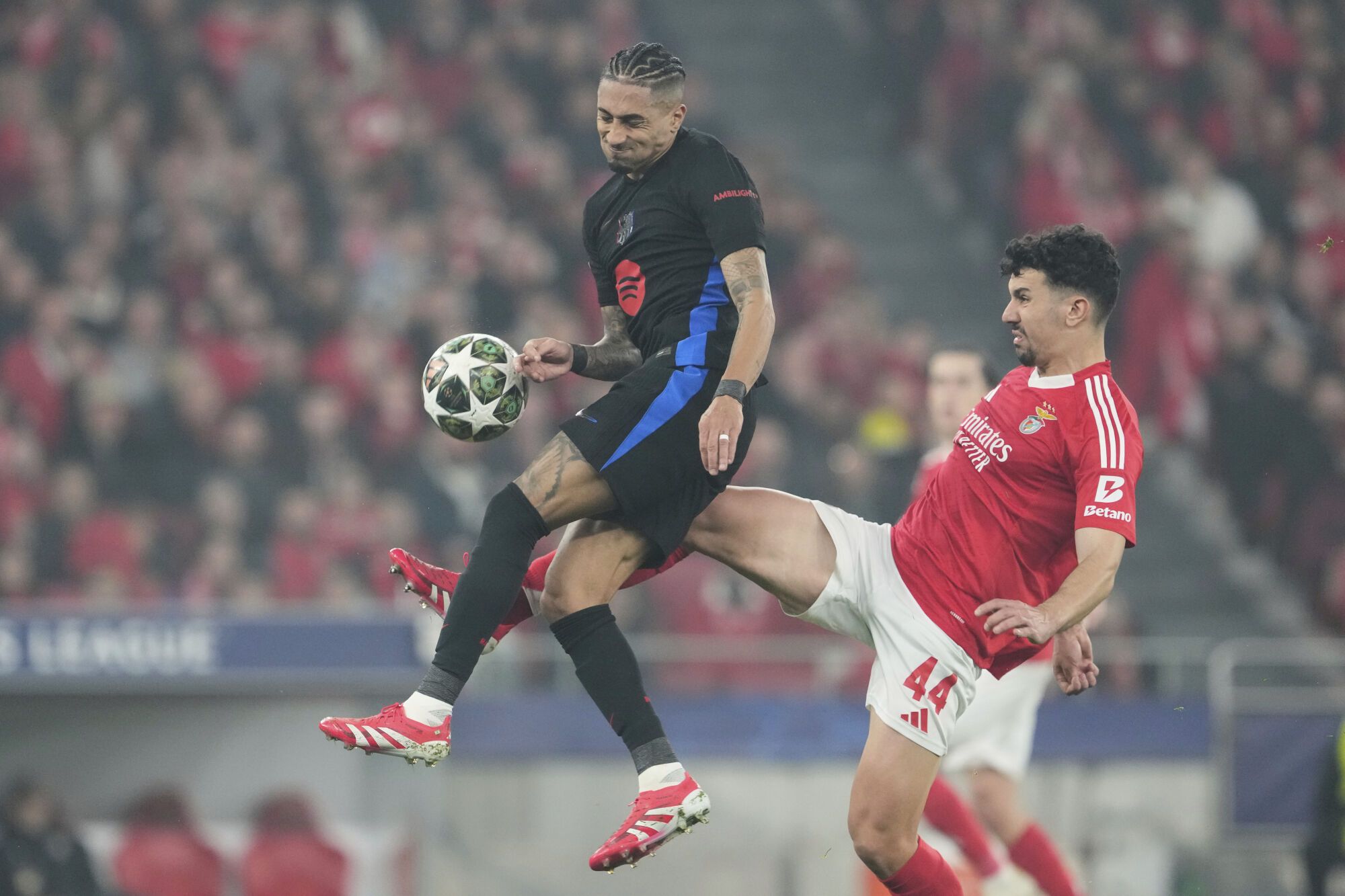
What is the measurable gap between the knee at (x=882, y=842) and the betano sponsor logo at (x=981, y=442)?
103 centimetres

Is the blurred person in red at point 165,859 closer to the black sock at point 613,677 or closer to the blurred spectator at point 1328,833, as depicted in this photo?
the black sock at point 613,677

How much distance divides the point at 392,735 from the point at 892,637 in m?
1.48

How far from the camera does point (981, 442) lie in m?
5.26

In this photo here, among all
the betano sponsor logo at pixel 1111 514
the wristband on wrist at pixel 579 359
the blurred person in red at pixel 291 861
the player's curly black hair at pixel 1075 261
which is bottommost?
the blurred person in red at pixel 291 861

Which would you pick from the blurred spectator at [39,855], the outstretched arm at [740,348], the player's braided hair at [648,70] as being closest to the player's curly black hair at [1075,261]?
the outstretched arm at [740,348]

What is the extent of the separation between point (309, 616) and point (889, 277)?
6.89 metres

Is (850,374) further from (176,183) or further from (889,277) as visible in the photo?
(176,183)

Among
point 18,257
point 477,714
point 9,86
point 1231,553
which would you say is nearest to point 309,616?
point 477,714

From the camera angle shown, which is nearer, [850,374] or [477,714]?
[477,714]

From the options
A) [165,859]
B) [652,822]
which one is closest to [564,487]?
[652,822]

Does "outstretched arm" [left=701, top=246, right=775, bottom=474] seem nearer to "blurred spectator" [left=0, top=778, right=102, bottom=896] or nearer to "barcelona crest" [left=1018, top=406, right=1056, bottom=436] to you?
"barcelona crest" [left=1018, top=406, right=1056, bottom=436]

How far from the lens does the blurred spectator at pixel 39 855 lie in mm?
8242

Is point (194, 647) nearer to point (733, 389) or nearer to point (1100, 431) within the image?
point (733, 389)

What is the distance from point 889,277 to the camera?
1418 centimetres
